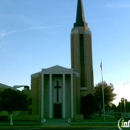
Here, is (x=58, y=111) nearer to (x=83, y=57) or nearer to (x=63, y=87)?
(x=63, y=87)

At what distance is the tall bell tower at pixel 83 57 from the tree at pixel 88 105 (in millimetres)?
4615

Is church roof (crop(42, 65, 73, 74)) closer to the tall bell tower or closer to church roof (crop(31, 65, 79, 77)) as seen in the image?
church roof (crop(31, 65, 79, 77))

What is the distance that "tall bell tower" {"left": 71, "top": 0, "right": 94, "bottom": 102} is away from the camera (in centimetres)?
6334

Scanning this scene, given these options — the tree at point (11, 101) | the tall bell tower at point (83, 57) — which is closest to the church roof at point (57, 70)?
the tall bell tower at point (83, 57)

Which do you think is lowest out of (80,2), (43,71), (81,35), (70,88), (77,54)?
(70,88)

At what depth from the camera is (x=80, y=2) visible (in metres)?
70.3

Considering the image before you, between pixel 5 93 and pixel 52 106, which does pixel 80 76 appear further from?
pixel 5 93

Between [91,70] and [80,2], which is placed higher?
[80,2]

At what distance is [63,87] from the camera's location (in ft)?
185

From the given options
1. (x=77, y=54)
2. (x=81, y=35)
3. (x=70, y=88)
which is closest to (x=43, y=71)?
(x=70, y=88)

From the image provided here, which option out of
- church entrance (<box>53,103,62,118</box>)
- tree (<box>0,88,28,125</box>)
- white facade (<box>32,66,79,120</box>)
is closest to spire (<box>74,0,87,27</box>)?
white facade (<box>32,66,79,120</box>)

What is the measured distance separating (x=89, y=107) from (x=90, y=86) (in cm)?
807

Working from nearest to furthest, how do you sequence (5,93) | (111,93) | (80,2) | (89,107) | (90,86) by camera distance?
(5,93) < (89,107) < (90,86) < (80,2) < (111,93)

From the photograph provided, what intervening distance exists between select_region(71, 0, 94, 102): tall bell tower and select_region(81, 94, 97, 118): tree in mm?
4615
